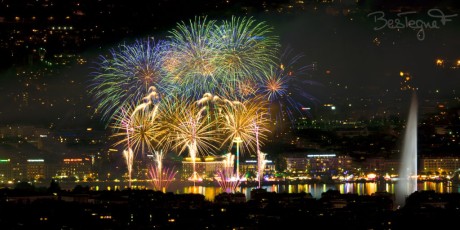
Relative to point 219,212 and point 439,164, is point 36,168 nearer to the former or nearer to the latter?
point 439,164

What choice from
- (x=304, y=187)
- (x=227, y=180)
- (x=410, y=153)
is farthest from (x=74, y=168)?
(x=410, y=153)

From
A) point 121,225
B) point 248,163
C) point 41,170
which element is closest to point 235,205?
point 121,225

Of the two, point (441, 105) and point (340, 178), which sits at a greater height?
point (441, 105)

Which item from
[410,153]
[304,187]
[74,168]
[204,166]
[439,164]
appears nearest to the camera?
[204,166]

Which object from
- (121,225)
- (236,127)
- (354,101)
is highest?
(354,101)

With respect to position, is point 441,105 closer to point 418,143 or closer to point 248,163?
point 418,143

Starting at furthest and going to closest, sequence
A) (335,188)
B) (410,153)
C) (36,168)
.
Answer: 1. (410,153)
2. (36,168)
3. (335,188)

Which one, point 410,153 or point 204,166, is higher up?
point 410,153

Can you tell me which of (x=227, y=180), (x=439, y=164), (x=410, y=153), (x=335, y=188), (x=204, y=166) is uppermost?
(x=410, y=153)
